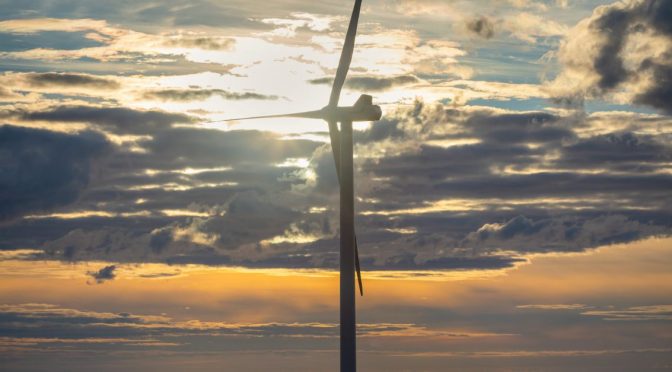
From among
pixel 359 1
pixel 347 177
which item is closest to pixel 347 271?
pixel 347 177

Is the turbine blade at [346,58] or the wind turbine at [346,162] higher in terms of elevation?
the turbine blade at [346,58]

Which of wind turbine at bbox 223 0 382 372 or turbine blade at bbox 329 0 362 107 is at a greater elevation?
turbine blade at bbox 329 0 362 107

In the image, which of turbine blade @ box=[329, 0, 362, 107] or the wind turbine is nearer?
the wind turbine

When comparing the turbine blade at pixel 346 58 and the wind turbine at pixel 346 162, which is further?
the turbine blade at pixel 346 58

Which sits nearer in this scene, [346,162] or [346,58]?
[346,162]

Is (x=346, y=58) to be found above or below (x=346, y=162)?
above
